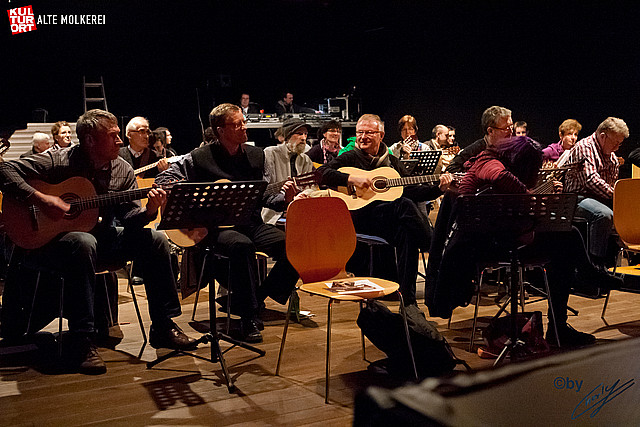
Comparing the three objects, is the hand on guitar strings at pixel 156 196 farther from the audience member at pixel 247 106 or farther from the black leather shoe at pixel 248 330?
the audience member at pixel 247 106

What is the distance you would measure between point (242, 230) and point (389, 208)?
115 cm

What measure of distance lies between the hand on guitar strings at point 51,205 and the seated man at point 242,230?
2.67 feet

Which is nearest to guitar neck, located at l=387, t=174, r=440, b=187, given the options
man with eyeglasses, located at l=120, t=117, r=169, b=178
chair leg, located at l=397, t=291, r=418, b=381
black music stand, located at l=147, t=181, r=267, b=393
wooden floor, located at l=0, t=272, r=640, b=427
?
wooden floor, located at l=0, t=272, r=640, b=427

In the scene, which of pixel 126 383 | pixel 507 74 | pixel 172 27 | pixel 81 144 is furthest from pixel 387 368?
pixel 172 27

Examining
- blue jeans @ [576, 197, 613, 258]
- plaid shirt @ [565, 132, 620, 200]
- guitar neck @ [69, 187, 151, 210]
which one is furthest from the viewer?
plaid shirt @ [565, 132, 620, 200]

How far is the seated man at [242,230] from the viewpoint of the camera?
425 centimetres

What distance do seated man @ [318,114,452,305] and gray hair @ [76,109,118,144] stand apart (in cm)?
177

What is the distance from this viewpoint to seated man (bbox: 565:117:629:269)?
5457 millimetres

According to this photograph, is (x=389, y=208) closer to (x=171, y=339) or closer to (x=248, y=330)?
(x=248, y=330)

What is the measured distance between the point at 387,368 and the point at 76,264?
1.91m

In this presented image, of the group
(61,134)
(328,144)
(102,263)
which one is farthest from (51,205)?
(61,134)

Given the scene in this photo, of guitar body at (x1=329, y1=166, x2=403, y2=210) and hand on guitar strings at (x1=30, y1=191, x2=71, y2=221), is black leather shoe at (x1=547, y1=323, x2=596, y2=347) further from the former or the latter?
hand on guitar strings at (x1=30, y1=191, x2=71, y2=221)

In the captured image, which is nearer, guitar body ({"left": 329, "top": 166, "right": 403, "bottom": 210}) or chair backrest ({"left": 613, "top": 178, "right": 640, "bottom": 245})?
chair backrest ({"left": 613, "top": 178, "right": 640, "bottom": 245})

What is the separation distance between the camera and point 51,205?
146 inches
